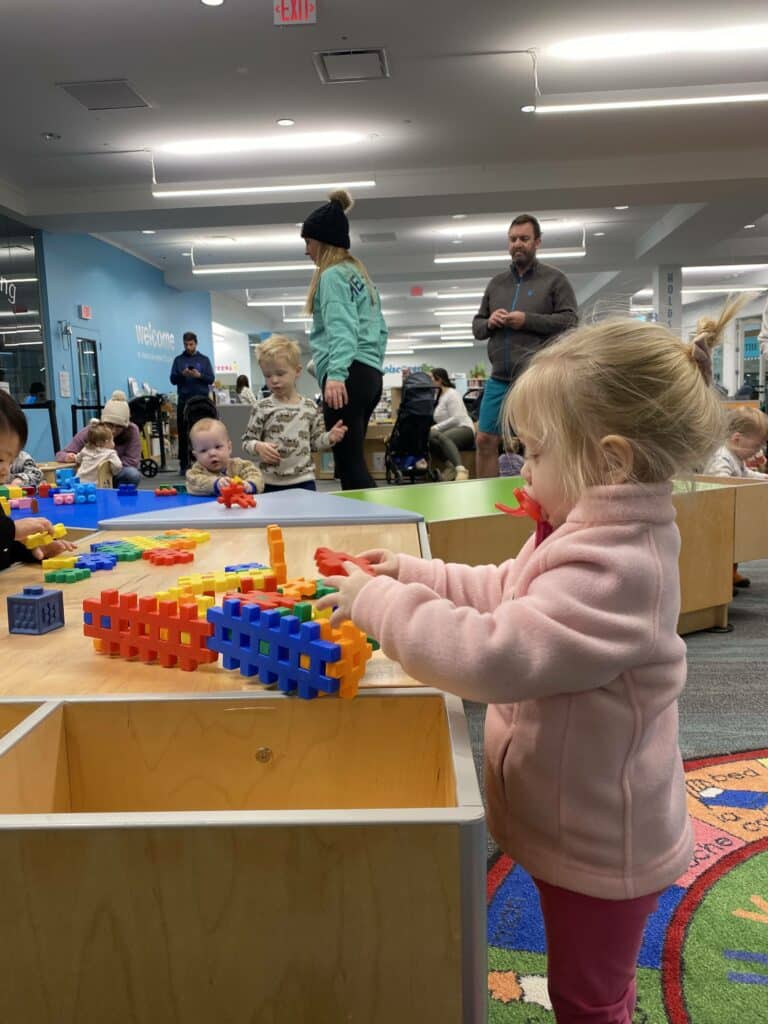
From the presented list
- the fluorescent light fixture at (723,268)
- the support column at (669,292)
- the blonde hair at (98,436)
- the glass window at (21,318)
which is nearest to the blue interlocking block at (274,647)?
the blonde hair at (98,436)

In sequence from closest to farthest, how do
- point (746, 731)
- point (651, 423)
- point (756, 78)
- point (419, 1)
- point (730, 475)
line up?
point (651, 423)
point (746, 731)
point (730, 475)
point (419, 1)
point (756, 78)

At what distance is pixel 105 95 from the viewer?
20.8 feet

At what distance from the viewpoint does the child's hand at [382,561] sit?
3.65 feet

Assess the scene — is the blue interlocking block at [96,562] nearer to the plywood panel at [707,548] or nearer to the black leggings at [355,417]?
the black leggings at [355,417]

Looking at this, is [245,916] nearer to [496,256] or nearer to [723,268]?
[496,256]

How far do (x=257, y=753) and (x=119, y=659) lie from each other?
0.87 ft

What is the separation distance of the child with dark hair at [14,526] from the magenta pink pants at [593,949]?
1.22 meters

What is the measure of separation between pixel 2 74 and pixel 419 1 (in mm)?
3106

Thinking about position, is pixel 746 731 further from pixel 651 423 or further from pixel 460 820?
pixel 460 820

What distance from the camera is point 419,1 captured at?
5051mm

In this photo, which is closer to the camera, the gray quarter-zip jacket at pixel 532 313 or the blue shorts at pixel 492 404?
the gray quarter-zip jacket at pixel 532 313

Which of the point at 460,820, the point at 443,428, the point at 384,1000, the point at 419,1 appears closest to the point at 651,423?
the point at 460,820

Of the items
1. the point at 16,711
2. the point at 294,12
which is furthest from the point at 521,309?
the point at 16,711

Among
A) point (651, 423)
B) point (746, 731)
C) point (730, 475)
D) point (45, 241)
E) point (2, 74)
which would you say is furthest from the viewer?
point (45, 241)
